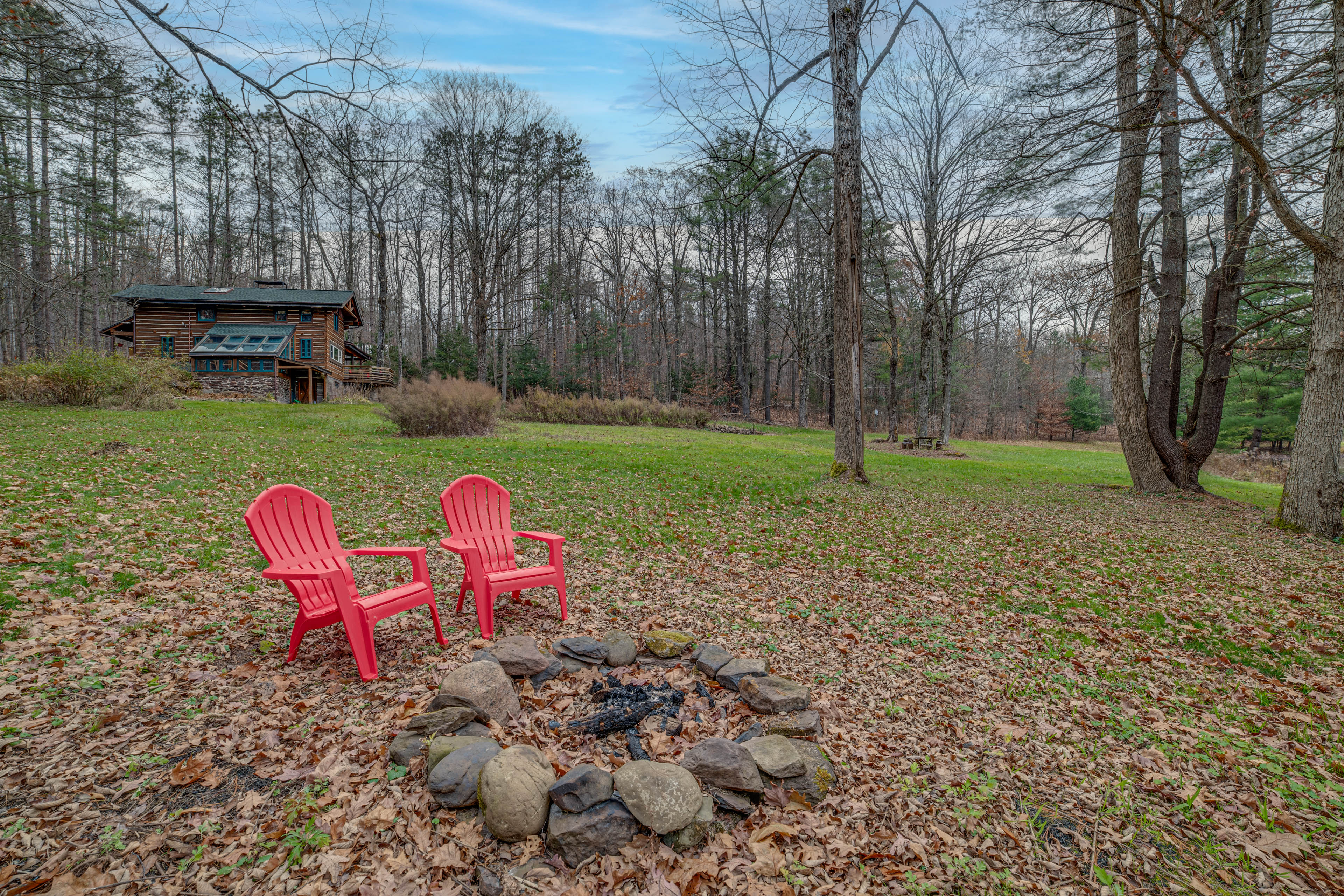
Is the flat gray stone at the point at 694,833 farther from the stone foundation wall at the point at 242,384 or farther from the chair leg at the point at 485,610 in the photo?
the stone foundation wall at the point at 242,384

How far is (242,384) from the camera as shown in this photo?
21094 mm

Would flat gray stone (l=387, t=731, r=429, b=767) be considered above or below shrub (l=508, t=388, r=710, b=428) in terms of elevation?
below

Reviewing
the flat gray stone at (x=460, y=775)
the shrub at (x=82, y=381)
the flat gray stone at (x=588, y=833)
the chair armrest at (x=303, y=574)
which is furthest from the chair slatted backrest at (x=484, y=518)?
the shrub at (x=82, y=381)

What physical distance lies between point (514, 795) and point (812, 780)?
124 centimetres

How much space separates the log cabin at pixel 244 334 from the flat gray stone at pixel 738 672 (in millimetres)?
23746

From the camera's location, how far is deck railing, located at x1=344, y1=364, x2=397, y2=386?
26344 millimetres

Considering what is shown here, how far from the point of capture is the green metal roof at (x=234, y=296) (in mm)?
22016

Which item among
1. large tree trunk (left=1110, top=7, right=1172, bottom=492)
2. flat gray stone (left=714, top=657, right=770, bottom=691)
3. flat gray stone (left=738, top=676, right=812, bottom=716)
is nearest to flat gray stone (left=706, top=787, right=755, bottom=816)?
flat gray stone (left=738, top=676, right=812, bottom=716)

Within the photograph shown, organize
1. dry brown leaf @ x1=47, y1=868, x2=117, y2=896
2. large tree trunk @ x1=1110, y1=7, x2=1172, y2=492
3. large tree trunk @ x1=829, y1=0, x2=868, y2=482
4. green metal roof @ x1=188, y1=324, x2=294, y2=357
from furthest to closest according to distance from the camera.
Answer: green metal roof @ x1=188, y1=324, x2=294, y2=357 → large tree trunk @ x1=1110, y1=7, x2=1172, y2=492 → large tree trunk @ x1=829, y1=0, x2=868, y2=482 → dry brown leaf @ x1=47, y1=868, x2=117, y2=896

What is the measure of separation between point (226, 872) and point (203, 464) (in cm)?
702

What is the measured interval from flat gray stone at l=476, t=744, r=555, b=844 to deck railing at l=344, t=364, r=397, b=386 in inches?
1100

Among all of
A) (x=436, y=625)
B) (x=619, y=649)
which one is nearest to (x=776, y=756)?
(x=619, y=649)

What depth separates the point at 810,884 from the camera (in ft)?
6.36

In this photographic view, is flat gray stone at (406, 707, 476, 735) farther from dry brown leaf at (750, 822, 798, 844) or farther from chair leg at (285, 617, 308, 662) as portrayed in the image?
dry brown leaf at (750, 822, 798, 844)
